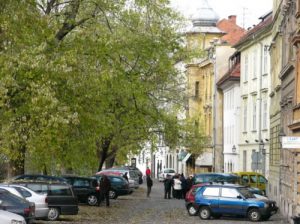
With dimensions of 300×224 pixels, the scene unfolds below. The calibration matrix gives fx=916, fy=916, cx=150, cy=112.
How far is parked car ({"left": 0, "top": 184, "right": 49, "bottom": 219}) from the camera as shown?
104 feet

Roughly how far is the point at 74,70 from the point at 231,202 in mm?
9311

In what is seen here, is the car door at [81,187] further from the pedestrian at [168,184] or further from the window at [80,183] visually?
the pedestrian at [168,184]

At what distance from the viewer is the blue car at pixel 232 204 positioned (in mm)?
38062

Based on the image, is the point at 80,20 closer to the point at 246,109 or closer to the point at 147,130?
the point at 147,130

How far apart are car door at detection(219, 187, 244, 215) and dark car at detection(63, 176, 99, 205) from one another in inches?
381

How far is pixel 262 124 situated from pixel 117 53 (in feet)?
83.1

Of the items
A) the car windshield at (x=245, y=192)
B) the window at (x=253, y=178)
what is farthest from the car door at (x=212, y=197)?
the window at (x=253, y=178)

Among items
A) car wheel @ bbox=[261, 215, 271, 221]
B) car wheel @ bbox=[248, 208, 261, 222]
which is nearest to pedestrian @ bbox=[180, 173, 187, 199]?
car wheel @ bbox=[261, 215, 271, 221]

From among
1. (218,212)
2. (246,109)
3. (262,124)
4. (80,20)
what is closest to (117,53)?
(80,20)

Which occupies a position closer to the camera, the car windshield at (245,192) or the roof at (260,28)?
the car windshield at (245,192)

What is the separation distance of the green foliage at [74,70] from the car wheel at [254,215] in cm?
711

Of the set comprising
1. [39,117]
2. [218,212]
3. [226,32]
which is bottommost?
[218,212]

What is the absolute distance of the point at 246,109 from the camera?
66688 mm

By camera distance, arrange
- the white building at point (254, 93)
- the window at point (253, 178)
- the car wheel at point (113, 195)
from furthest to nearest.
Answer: the white building at point (254, 93), the car wheel at point (113, 195), the window at point (253, 178)
